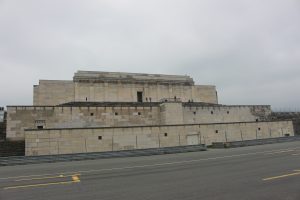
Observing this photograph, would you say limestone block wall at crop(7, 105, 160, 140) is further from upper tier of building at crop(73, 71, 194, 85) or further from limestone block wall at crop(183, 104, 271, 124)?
upper tier of building at crop(73, 71, 194, 85)

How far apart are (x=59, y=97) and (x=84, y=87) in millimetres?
4513

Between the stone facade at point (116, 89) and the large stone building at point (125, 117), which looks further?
the stone facade at point (116, 89)

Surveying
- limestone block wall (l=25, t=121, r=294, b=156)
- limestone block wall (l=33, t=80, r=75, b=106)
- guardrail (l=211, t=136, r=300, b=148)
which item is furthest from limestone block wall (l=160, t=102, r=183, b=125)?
limestone block wall (l=33, t=80, r=75, b=106)

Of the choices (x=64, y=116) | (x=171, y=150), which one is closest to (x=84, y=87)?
(x=64, y=116)

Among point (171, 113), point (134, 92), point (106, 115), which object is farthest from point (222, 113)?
point (106, 115)

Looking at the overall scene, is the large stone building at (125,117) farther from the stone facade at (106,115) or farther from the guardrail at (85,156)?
the guardrail at (85,156)

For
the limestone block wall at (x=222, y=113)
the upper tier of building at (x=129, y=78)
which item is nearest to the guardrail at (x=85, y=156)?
the limestone block wall at (x=222, y=113)

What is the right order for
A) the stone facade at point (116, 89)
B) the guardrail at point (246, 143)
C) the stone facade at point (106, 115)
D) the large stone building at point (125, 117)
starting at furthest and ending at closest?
the stone facade at point (116, 89) → the stone facade at point (106, 115) → the guardrail at point (246, 143) → the large stone building at point (125, 117)

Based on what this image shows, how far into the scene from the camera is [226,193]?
716cm

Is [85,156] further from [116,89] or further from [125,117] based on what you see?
[116,89]

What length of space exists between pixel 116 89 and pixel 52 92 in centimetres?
1093

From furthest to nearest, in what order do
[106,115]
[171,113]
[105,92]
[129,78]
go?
[129,78], [105,92], [171,113], [106,115]

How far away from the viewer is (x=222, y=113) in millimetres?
43500

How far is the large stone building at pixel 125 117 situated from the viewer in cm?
2717
